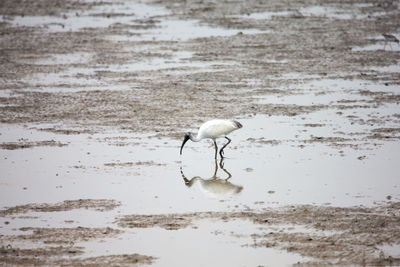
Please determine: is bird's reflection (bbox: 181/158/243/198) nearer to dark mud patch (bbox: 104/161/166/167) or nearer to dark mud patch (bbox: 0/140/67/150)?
dark mud patch (bbox: 104/161/166/167)

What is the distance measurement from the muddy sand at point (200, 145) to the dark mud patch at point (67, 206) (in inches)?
1.1

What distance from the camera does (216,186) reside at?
449 inches

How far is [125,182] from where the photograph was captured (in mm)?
11484

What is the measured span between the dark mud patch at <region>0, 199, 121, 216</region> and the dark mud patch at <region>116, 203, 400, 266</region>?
626 millimetres

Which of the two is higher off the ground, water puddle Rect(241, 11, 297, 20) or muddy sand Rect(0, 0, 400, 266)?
water puddle Rect(241, 11, 297, 20)

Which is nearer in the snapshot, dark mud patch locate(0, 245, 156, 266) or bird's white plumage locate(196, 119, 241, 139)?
dark mud patch locate(0, 245, 156, 266)

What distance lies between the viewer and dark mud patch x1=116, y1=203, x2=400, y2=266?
8398 millimetres

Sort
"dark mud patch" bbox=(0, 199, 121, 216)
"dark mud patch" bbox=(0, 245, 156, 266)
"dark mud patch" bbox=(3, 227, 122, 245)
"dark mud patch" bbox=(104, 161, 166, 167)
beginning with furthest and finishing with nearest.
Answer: "dark mud patch" bbox=(104, 161, 166, 167)
"dark mud patch" bbox=(0, 199, 121, 216)
"dark mud patch" bbox=(3, 227, 122, 245)
"dark mud patch" bbox=(0, 245, 156, 266)

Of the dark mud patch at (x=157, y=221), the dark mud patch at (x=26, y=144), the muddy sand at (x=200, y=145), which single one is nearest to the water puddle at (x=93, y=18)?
the muddy sand at (x=200, y=145)

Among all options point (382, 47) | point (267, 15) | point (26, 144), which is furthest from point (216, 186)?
point (267, 15)

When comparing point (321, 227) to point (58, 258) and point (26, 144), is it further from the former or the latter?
point (26, 144)

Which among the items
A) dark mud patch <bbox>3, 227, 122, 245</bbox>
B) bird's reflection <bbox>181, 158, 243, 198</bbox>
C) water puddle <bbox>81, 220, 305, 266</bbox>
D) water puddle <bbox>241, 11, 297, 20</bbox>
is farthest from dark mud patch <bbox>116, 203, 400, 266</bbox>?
water puddle <bbox>241, 11, 297, 20</bbox>

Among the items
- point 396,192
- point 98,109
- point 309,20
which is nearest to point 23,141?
point 98,109

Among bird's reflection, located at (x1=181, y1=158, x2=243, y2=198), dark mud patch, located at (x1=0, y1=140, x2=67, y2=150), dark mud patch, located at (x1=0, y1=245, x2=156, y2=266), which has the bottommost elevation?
dark mud patch, located at (x1=0, y1=245, x2=156, y2=266)
